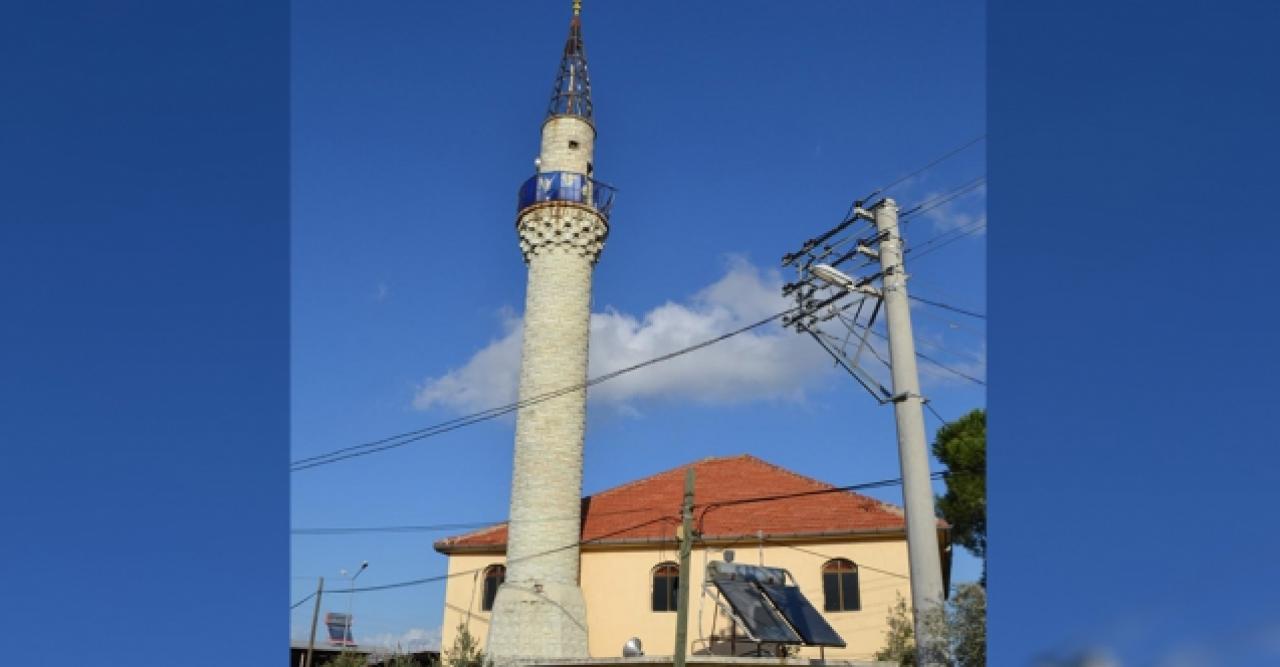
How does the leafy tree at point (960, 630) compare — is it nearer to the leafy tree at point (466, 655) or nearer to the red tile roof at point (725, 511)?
the red tile roof at point (725, 511)

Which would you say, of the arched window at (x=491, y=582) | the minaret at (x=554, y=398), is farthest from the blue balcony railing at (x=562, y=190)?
the arched window at (x=491, y=582)

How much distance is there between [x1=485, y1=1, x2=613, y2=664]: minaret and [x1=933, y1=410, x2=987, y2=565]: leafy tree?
8.80 m

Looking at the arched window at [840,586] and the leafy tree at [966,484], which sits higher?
the leafy tree at [966,484]

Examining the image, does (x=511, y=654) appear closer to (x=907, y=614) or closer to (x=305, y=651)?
(x=907, y=614)

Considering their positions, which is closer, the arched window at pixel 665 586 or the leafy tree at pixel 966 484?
the arched window at pixel 665 586

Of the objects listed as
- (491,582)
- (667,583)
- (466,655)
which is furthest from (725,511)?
(466,655)

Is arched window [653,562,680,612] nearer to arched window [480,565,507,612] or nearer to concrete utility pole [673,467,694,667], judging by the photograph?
arched window [480,565,507,612]

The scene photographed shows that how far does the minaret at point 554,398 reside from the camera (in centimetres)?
1928

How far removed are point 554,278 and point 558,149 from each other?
343 cm

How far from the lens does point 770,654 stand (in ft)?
58.7

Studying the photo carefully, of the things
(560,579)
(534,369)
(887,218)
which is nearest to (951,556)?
(560,579)

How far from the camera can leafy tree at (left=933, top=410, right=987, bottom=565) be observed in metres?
21.5

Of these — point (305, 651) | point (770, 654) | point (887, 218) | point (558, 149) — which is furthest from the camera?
point (305, 651)

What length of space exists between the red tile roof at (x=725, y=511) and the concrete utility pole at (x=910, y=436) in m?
9.39
